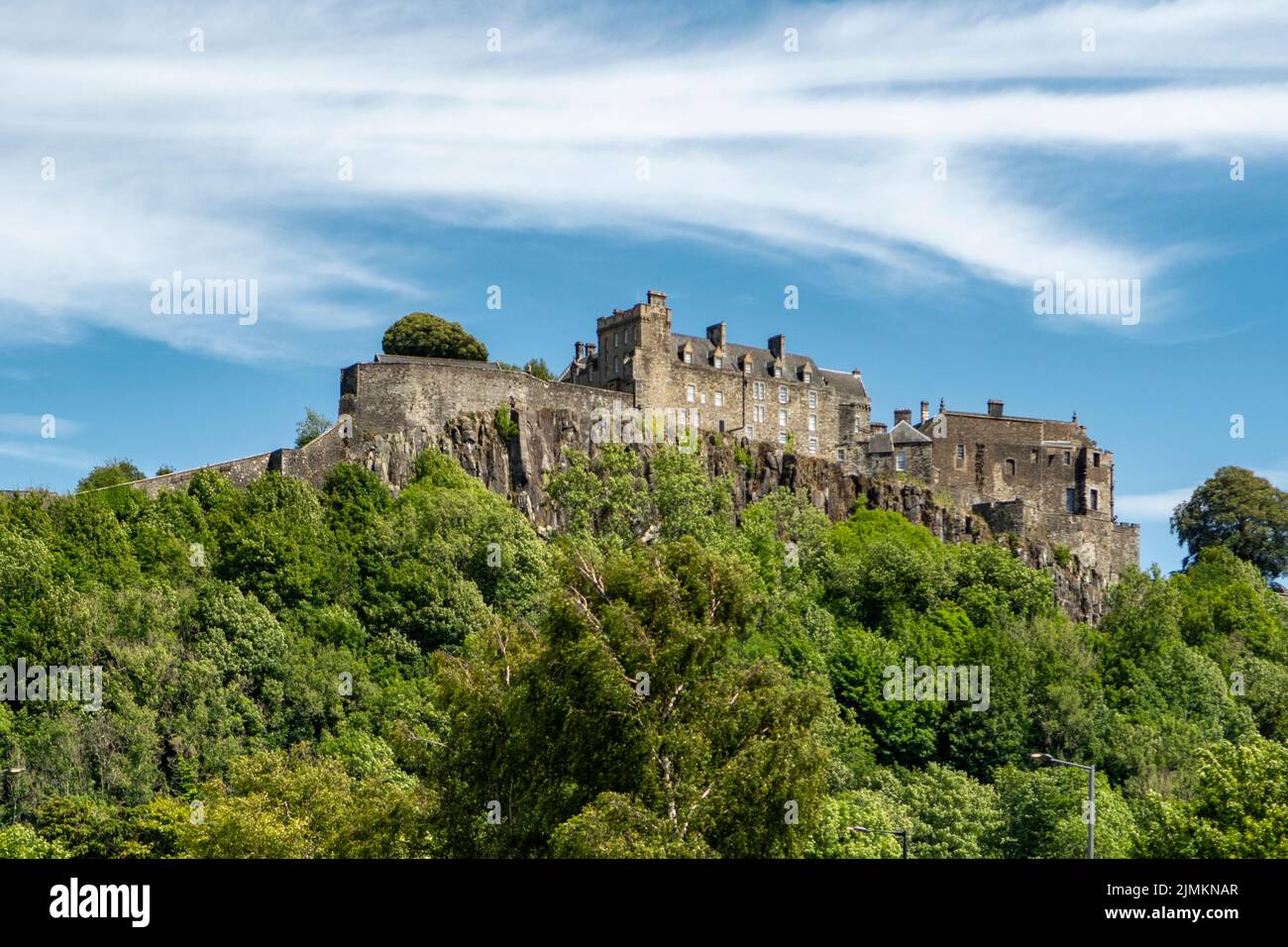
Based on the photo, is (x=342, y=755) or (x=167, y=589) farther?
(x=167, y=589)

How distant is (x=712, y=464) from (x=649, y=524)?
763cm

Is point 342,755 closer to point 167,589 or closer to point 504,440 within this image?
point 167,589

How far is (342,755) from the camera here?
2376 inches

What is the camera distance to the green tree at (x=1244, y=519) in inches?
4144

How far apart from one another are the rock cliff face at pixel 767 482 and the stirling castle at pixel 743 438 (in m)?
0.08

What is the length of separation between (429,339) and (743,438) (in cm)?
1627

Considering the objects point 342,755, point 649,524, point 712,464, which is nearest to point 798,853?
point 342,755

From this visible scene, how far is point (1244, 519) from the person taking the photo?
106062mm

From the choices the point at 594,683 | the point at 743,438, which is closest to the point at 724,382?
the point at 743,438
